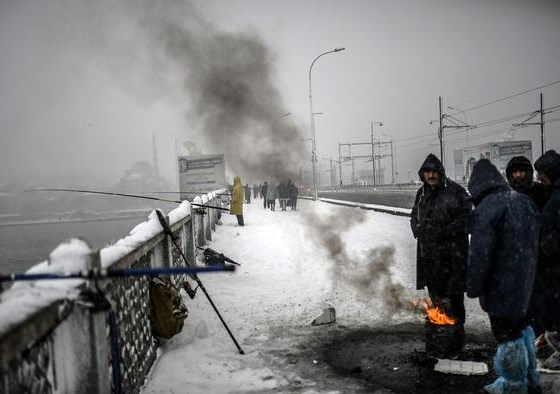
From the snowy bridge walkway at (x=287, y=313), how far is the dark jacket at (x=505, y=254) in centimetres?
131

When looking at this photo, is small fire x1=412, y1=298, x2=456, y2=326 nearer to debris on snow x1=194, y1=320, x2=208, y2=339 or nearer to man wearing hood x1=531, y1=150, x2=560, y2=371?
man wearing hood x1=531, y1=150, x2=560, y2=371

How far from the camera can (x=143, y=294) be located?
3998 mm

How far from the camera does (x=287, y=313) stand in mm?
5914

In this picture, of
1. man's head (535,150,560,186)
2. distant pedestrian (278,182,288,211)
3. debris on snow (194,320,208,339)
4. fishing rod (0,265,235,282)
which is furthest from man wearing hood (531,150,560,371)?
distant pedestrian (278,182,288,211)

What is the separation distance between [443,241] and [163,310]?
9.39 feet

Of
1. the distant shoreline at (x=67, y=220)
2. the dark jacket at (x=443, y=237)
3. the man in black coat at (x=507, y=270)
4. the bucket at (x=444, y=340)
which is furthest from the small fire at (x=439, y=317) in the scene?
the distant shoreline at (x=67, y=220)

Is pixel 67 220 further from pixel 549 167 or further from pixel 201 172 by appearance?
pixel 549 167

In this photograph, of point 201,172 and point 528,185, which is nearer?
point 528,185

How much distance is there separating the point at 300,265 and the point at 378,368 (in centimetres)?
472

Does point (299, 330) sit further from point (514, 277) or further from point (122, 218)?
point (122, 218)

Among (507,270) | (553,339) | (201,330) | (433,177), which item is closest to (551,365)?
(553,339)

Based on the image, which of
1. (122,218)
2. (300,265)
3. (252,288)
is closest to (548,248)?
(252,288)

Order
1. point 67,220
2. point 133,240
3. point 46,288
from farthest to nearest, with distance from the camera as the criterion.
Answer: point 67,220, point 133,240, point 46,288

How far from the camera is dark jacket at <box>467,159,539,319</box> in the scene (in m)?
3.22
